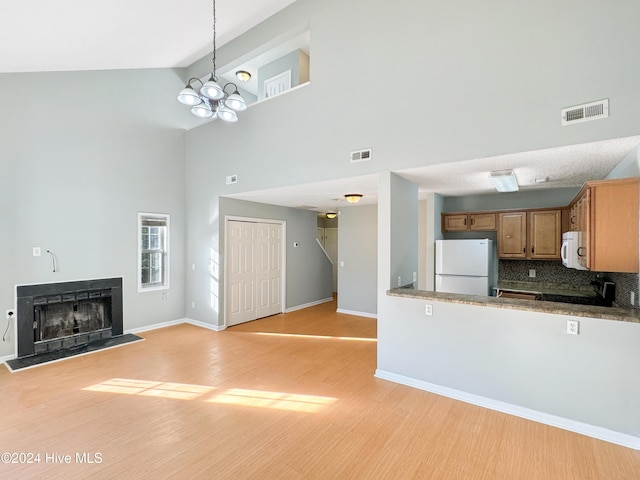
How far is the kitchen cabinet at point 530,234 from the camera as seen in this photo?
468 centimetres

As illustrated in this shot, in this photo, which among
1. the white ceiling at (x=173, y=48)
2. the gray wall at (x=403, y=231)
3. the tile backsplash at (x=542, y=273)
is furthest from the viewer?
the tile backsplash at (x=542, y=273)

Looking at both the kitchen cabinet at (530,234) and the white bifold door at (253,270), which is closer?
the kitchen cabinet at (530,234)

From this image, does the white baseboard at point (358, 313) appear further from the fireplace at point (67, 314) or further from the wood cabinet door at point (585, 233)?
the fireplace at point (67, 314)

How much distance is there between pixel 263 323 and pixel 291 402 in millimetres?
3169

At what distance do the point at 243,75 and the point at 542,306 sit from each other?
6.74m

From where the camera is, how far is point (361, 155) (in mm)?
3738

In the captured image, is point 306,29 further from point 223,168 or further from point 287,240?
point 287,240

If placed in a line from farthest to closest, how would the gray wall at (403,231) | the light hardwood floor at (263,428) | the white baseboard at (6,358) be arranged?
the white baseboard at (6,358) → the gray wall at (403,231) → the light hardwood floor at (263,428)

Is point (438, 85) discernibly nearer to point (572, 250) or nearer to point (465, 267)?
point (572, 250)

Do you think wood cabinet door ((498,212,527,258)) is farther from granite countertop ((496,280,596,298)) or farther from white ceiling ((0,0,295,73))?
white ceiling ((0,0,295,73))

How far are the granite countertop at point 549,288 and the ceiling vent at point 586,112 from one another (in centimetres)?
299

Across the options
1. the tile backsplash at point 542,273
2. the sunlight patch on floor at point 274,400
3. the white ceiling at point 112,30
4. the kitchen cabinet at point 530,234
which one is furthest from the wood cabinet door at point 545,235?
the white ceiling at point 112,30

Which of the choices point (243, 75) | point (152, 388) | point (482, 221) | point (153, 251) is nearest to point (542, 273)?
point (482, 221)

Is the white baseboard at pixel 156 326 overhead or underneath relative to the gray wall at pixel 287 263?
underneath
